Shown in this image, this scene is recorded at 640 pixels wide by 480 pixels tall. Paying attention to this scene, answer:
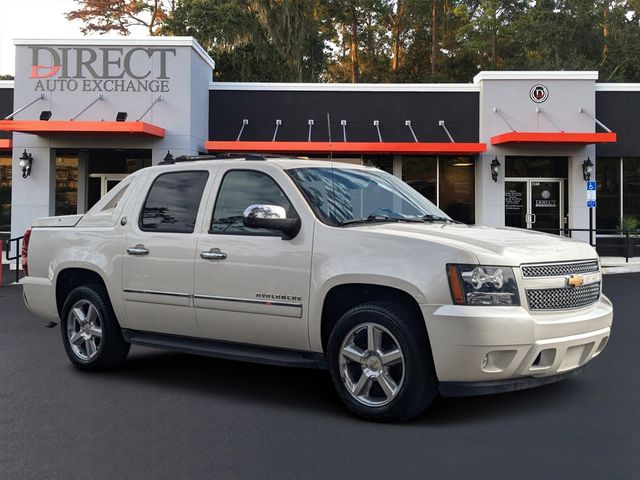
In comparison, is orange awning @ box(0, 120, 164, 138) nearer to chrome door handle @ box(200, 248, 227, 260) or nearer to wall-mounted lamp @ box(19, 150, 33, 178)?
wall-mounted lamp @ box(19, 150, 33, 178)

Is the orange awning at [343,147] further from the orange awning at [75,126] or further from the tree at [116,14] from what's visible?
the tree at [116,14]

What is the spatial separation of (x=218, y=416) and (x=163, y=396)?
0.86m

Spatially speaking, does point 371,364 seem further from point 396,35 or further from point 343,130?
point 396,35

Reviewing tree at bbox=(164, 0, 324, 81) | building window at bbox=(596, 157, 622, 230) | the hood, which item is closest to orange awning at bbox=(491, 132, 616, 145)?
building window at bbox=(596, 157, 622, 230)

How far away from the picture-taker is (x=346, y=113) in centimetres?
2397

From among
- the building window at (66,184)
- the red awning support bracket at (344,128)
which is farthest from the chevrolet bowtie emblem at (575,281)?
the building window at (66,184)

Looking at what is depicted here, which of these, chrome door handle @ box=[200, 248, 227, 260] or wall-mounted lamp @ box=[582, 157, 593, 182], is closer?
chrome door handle @ box=[200, 248, 227, 260]

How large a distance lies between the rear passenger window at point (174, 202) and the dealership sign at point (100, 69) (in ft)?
50.9

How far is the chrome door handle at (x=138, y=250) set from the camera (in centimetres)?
649

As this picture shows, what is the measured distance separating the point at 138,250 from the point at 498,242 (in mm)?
3192

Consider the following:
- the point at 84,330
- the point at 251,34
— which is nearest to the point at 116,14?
the point at 251,34

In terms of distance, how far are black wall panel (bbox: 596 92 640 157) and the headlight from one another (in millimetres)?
21222

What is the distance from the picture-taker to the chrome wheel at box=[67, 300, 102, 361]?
23.0ft

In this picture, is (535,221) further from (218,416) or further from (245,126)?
(218,416)
